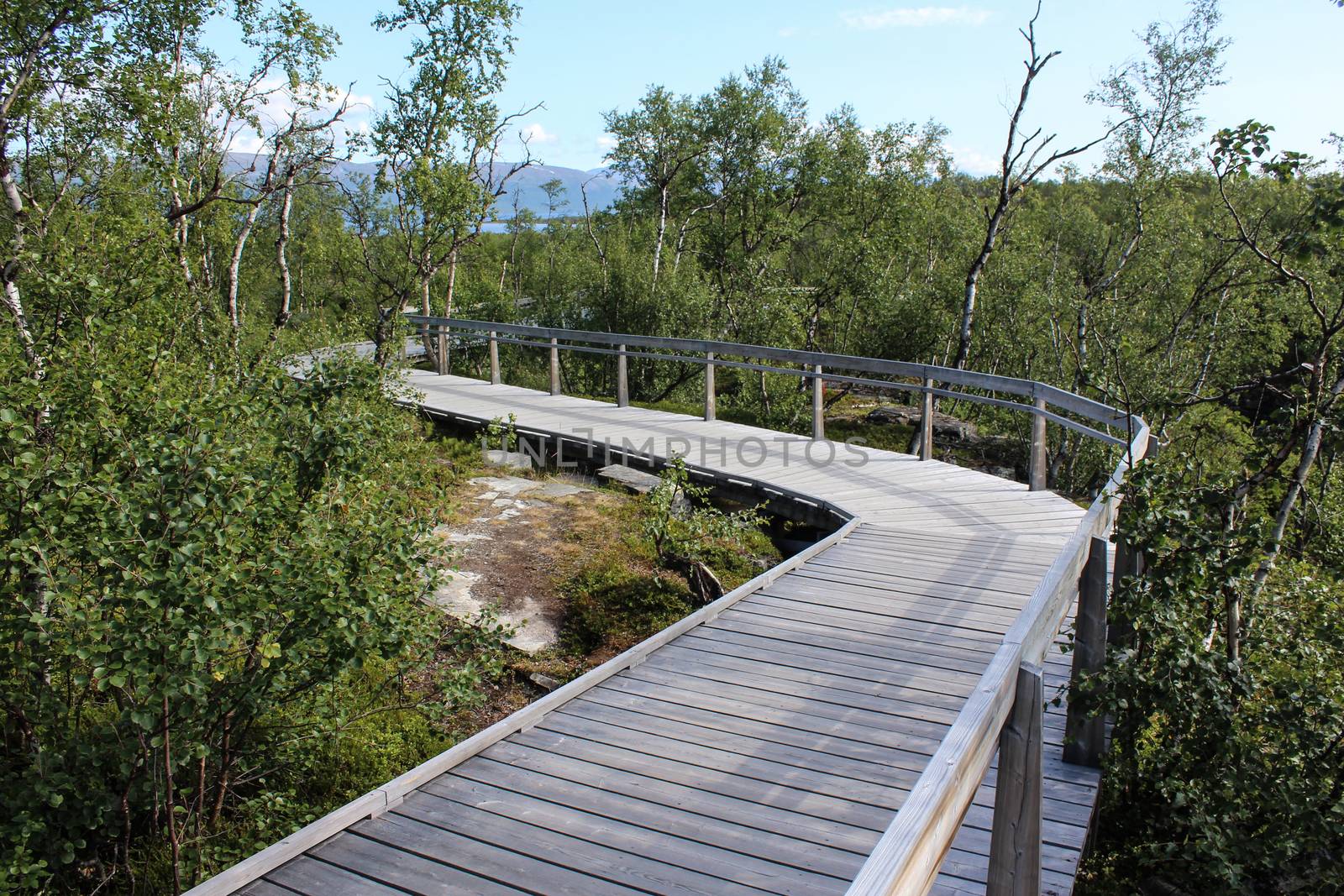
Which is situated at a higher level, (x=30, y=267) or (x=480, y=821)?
(x=30, y=267)

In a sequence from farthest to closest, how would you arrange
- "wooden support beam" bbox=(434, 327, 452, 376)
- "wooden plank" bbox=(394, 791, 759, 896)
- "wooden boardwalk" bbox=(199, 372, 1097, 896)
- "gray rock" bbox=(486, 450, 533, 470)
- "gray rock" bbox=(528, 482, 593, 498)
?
"wooden support beam" bbox=(434, 327, 452, 376), "gray rock" bbox=(486, 450, 533, 470), "gray rock" bbox=(528, 482, 593, 498), "wooden boardwalk" bbox=(199, 372, 1097, 896), "wooden plank" bbox=(394, 791, 759, 896)

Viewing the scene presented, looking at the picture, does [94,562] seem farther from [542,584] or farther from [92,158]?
[92,158]

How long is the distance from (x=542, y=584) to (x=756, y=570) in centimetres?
215

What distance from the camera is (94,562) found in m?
3.88

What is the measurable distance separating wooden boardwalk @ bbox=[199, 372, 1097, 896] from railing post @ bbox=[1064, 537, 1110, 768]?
13 cm

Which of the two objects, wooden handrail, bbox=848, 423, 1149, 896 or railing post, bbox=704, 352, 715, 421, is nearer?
wooden handrail, bbox=848, 423, 1149, 896

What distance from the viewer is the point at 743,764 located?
3.83 meters

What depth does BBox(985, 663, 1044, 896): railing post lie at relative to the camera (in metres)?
2.36

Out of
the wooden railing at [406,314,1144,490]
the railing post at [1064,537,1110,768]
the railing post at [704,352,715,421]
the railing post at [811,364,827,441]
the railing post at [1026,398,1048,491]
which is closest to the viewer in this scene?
the railing post at [1064,537,1110,768]

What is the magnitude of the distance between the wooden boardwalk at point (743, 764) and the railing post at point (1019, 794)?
0.72 m

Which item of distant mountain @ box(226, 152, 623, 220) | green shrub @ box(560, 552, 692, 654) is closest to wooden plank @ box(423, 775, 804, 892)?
green shrub @ box(560, 552, 692, 654)

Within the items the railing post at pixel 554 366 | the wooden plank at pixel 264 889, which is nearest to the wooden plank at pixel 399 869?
the wooden plank at pixel 264 889

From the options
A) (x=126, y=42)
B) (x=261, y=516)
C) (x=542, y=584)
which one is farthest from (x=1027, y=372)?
(x=261, y=516)

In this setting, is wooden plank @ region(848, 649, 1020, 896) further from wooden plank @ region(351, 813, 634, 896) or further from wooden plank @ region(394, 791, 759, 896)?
wooden plank @ region(351, 813, 634, 896)
